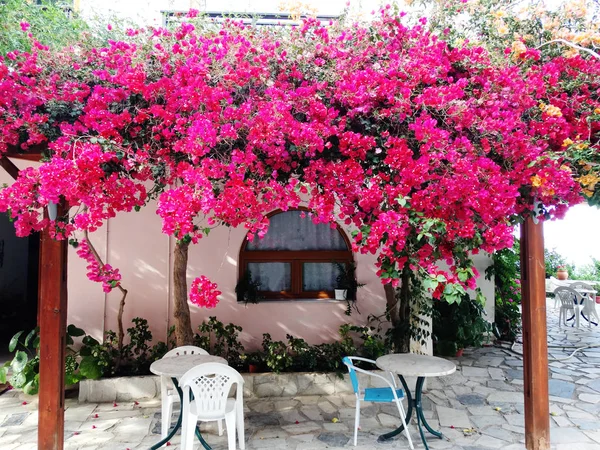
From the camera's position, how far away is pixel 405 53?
3771 mm

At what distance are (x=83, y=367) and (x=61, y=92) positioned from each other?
133 inches

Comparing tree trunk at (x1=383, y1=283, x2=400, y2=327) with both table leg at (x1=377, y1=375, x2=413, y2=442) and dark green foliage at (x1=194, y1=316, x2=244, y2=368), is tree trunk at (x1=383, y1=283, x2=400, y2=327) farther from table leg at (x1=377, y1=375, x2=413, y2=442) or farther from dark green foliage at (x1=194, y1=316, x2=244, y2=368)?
dark green foliage at (x1=194, y1=316, x2=244, y2=368)

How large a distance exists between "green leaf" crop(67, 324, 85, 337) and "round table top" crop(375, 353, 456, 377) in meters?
3.71

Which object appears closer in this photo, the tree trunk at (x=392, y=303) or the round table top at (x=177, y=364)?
the round table top at (x=177, y=364)

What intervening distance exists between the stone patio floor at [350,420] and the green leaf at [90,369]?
0.33m

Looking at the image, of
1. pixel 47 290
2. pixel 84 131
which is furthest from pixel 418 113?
pixel 47 290

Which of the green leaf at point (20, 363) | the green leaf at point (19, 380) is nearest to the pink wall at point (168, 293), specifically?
the green leaf at point (20, 363)

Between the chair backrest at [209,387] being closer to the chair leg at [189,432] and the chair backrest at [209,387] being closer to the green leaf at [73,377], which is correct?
the chair leg at [189,432]

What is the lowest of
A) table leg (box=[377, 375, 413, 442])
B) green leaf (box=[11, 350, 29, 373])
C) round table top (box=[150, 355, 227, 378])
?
table leg (box=[377, 375, 413, 442])

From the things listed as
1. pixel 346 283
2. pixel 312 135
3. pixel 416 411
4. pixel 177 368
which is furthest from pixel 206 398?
pixel 346 283

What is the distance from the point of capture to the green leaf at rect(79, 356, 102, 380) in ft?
17.8

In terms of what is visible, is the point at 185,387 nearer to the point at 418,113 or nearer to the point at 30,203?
the point at 30,203

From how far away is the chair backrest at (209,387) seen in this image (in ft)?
12.4

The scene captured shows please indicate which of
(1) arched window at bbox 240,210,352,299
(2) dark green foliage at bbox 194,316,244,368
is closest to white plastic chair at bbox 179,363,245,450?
(2) dark green foliage at bbox 194,316,244,368
